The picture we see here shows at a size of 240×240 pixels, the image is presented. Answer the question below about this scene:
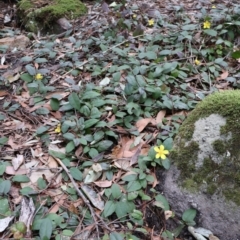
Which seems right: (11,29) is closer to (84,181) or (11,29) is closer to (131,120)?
(131,120)

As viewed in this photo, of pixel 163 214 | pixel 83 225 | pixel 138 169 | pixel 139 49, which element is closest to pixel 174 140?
pixel 138 169

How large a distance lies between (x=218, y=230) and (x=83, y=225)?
82cm

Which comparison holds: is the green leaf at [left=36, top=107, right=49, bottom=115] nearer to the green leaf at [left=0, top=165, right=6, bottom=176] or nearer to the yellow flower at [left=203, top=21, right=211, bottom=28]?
the green leaf at [left=0, top=165, right=6, bottom=176]

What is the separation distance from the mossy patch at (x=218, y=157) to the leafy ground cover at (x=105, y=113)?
0.15 meters

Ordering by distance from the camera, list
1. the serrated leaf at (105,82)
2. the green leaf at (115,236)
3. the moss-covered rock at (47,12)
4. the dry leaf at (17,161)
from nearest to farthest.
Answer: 1. the green leaf at (115,236)
2. the dry leaf at (17,161)
3. the serrated leaf at (105,82)
4. the moss-covered rock at (47,12)

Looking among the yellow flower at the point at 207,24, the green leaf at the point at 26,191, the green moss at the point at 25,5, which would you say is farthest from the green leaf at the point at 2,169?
the green moss at the point at 25,5

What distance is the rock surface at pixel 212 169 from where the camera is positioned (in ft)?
6.70

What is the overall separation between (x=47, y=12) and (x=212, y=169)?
3524 mm

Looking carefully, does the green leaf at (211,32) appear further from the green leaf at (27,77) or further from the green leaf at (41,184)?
the green leaf at (41,184)

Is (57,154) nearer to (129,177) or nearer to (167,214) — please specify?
(129,177)

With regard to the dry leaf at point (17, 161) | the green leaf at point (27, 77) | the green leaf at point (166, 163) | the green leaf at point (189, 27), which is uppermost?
the green leaf at point (189, 27)

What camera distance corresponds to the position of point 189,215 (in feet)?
6.82

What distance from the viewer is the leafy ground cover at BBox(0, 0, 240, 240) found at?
211 cm

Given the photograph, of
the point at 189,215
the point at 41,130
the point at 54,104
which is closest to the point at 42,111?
the point at 54,104
